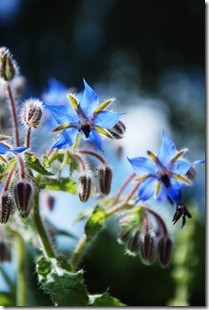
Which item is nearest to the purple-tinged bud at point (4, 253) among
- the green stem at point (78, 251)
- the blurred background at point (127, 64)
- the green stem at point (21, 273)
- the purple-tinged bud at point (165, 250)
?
the green stem at point (21, 273)

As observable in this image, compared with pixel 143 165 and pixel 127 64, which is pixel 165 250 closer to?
pixel 143 165

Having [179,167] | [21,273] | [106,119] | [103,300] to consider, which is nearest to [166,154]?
[179,167]

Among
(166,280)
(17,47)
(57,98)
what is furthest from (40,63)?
(57,98)

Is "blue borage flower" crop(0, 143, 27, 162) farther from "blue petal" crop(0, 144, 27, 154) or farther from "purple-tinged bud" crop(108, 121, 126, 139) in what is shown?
"purple-tinged bud" crop(108, 121, 126, 139)

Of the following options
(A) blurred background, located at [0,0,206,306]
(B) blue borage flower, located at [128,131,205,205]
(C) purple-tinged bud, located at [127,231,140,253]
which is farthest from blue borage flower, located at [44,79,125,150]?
(A) blurred background, located at [0,0,206,306]

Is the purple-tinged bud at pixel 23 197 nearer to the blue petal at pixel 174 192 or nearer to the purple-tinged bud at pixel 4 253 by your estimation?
the blue petal at pixel 174 192
